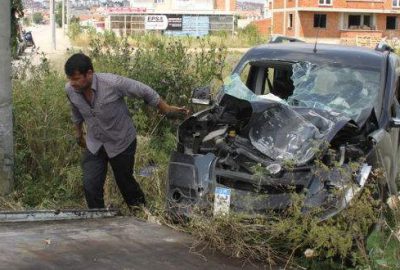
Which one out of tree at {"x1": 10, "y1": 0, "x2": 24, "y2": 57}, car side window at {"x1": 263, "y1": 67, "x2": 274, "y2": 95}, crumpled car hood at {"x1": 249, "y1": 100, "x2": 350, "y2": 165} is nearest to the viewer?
crumpled car hood at {"x1": 249, "y1": 100, "x2": 350, "y2": 165}

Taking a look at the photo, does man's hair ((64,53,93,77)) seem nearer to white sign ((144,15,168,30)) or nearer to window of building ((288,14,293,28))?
window of building ((288,14,293,28))

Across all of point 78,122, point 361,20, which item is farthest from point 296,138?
point 361,20

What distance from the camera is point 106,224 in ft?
16.6

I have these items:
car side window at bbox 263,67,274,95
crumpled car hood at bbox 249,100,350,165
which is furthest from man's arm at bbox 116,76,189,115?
car side window at bbox 263,67,274,95

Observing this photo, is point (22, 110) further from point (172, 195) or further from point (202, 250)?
point (202, 250)

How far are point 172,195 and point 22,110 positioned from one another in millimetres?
2596

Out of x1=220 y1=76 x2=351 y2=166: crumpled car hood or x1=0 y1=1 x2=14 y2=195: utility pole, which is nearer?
x1=220 y1=76 x2=351 y2=166: crumpled car hood

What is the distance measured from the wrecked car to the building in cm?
6421

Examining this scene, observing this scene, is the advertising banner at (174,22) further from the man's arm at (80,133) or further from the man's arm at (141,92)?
the man's arm at (141,92)

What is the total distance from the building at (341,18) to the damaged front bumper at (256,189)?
65.9 metres

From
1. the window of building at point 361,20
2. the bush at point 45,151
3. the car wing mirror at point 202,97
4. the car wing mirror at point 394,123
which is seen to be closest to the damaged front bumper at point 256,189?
the car wing mirror at point 202,97

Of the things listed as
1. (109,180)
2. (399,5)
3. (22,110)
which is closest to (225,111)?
(109,180)

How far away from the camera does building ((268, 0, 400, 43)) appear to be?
231ft

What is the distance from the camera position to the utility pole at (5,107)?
610 cm
